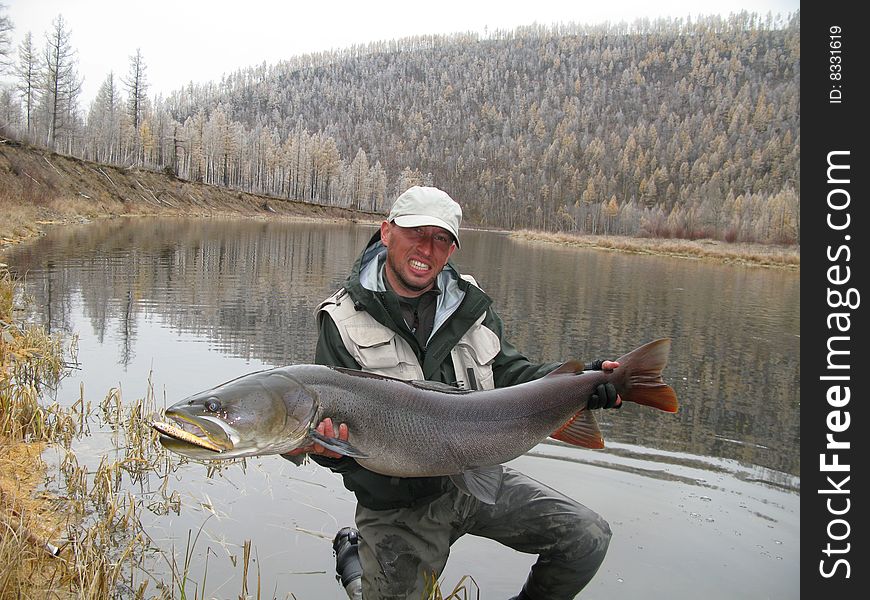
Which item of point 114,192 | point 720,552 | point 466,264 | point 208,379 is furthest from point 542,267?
point 114,192

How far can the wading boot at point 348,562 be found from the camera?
14.4 ft

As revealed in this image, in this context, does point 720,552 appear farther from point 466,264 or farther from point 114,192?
point 114,192

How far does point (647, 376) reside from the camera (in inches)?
146

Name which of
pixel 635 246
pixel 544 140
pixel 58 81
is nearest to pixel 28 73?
pixel 58 81

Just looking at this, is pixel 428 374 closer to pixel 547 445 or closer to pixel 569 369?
pixel 569 369

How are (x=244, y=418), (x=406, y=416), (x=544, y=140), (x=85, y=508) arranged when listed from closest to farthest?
1. (x=244, y=418)
2. (x=406, y=416)
3. (x=85, y=508)
4. (x=544, y=140)

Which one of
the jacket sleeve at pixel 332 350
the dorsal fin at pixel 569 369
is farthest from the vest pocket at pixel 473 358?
the jacket sleeve at pixel 332 350

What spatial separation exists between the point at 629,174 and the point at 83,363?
140 meters

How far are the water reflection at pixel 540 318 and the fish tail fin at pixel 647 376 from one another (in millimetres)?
4518

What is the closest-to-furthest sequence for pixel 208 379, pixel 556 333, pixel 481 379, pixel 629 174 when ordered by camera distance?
pixel 481 379
pixel 208 379
pixel 556 333
pixel 629 174

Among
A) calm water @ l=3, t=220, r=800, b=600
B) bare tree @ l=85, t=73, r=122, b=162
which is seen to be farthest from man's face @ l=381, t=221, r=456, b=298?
bare tree @ l=85, t=73, r=122, b=162

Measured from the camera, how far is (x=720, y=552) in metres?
5.51

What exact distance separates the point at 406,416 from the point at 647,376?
4.43 ft
